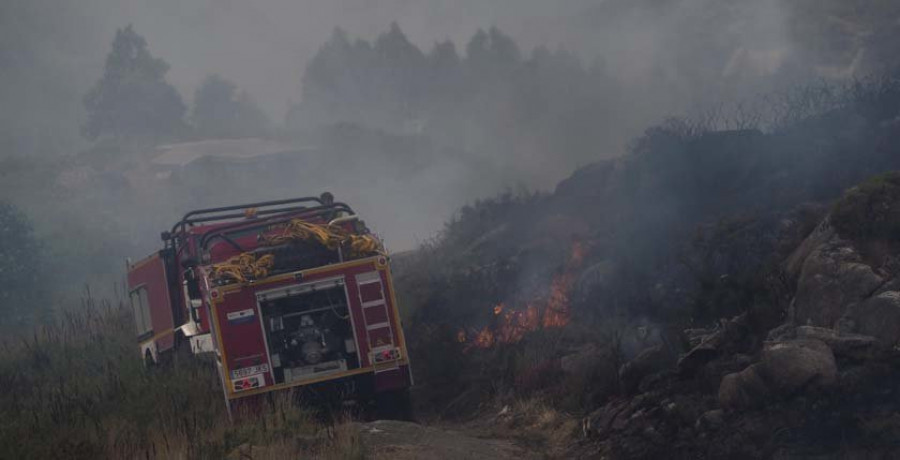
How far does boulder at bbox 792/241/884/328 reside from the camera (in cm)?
796

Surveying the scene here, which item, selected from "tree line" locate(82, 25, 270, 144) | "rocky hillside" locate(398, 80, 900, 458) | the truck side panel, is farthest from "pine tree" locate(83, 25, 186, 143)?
the truck side panel

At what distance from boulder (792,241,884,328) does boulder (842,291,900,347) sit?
192 millimetres

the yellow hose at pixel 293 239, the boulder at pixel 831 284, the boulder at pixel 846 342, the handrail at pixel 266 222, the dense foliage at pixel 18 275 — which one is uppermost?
the dense foliage at pixel 18 275

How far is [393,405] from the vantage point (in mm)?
11164

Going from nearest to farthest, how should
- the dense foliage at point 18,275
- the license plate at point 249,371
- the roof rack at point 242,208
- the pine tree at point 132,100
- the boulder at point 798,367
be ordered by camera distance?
the boulder at point 798,367 < the license plate at point 249,371 < the roof rack at point 242,208 < the dense foliage at point 18,275 < the pine tree at point 132,100

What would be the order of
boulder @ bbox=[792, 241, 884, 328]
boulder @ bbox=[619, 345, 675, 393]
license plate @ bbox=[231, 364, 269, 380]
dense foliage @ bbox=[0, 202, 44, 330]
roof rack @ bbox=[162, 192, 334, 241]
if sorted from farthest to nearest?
dense foliage @ bbox=[0, 202, 44, 330] < roof rack @ bbox=[162, 192, 334, 241] < license plate @ bbox=[231, 364, 269, 380] < boulder @ bbox=[619, 345, 675, 393] < boulder @ bbox=[792, 241, 884, 328]

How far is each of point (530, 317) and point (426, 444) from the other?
591cm

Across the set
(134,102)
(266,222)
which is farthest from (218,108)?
(266,222)

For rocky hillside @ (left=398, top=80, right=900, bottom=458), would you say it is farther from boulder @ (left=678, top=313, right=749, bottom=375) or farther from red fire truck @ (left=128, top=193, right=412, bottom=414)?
red fire truck @ (left=128, top=193, right=412, bottom=414)

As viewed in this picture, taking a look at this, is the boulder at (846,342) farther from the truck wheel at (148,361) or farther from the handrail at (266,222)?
the truck wheel at (148,361)

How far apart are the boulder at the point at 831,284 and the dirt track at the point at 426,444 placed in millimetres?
3152

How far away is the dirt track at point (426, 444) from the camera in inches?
328

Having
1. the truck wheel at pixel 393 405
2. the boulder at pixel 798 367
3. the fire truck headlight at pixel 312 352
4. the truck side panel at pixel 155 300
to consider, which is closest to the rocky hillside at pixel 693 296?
the boulder at pixel 798 367

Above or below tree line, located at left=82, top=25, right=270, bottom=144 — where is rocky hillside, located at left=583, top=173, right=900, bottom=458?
below
